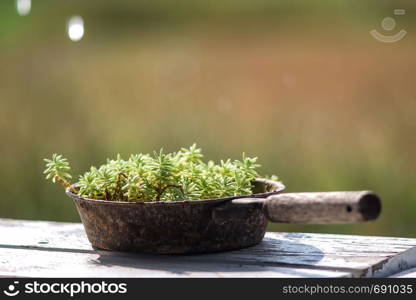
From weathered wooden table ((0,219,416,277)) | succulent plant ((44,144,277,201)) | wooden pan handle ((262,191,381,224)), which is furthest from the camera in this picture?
succulent plant ((44,144,277,201))

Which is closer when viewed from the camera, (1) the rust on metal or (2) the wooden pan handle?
(2) the wooden pan handle

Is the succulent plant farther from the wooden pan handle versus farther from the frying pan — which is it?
the wooden pan handle

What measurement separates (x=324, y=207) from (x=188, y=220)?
29cm

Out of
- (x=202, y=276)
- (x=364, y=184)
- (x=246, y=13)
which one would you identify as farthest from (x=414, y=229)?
(x=202, y=276)

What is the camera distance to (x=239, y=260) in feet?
4.91

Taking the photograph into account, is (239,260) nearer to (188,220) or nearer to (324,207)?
(188,220)

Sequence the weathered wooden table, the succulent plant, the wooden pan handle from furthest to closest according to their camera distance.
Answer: the succulent plant → the weathered wooden table → the wooden pan handle

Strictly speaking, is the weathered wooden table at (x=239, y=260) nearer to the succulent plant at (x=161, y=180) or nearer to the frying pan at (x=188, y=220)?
the frying pan at (x=188, y=220)

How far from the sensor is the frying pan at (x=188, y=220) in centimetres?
143

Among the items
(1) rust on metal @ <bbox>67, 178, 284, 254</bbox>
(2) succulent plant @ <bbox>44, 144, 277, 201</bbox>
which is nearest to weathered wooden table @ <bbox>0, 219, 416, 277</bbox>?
(1) rust on metal @ <bbox>67, 178, 284, 254</bbox>

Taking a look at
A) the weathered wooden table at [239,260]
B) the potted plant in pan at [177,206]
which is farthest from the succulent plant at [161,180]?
the weathered wooden table at [239,260]

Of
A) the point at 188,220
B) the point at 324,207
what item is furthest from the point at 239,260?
the point at 324,207

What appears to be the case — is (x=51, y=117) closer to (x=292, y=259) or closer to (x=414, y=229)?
(x=414, y=229)

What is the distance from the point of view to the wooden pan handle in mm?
1288
